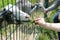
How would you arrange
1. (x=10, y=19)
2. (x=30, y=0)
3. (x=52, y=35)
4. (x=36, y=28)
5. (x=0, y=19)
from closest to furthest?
(x=0, y=19), (x=10, y=19), (x=30, y=0), (x=36, y=28), (x=52, y=35)

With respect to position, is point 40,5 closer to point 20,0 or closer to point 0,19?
point 20,0

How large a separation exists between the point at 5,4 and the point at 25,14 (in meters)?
0.22

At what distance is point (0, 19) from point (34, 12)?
0.47m

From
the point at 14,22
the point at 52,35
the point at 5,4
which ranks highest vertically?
the point at 5,4

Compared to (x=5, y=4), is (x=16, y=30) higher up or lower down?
lower down

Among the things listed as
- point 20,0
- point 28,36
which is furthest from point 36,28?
point 20,0

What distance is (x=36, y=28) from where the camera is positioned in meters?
2.10

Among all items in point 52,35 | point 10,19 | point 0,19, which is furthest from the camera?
point 52,35

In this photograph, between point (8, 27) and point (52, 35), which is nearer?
point (8, 27)

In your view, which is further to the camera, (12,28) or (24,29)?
(24,29)

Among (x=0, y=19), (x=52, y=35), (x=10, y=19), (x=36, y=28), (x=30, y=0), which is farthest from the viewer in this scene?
(x=52, y=35)

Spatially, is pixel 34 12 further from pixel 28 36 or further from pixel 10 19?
pixel 10 19

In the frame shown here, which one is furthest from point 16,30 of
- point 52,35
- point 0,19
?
point 52,35

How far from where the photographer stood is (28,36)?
1.98m
